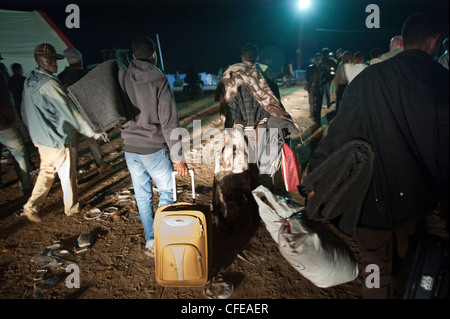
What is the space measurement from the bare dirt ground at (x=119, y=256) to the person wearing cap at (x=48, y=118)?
21.5 inches

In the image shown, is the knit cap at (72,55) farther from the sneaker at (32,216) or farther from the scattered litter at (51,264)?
the scattered litter at (51,264)

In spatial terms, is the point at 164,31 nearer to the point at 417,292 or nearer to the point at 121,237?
the point at 121,237

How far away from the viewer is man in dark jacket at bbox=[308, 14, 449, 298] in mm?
1355

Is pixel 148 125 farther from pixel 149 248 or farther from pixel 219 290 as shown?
pixel 219 290

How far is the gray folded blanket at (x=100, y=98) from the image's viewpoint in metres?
1.98

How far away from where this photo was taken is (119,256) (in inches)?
105

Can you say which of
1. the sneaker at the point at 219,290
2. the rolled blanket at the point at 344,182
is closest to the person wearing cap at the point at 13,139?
the sneaker at the point at 219,290

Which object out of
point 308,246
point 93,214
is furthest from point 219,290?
point 93,214

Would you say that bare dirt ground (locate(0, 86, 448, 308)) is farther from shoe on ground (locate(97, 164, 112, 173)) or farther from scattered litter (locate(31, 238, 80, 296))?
shoe on ground (locate(97, 164, 112, 173))

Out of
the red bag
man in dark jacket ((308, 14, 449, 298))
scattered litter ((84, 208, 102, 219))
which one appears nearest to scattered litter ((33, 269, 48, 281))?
scattered litter ((84, 208, 102, 219))

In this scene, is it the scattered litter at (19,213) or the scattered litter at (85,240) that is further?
the scattered litter at (19,213)

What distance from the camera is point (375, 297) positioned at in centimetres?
176

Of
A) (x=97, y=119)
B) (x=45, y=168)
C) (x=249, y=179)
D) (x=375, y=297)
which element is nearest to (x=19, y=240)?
(x=45, y=168)

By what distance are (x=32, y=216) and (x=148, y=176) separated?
2.10 m
